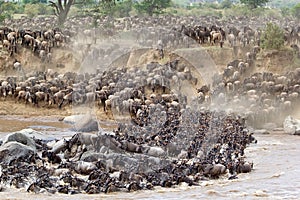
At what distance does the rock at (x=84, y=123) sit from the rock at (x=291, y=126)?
244 inches

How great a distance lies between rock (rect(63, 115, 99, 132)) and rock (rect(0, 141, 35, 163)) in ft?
17.8

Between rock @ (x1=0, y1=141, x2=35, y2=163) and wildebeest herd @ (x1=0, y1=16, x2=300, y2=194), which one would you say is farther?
rock @ (x1=0, y1=141, x2=35, y2=163)

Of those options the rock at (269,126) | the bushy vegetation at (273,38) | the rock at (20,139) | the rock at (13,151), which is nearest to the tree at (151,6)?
the bushy vegetation at (273,38)

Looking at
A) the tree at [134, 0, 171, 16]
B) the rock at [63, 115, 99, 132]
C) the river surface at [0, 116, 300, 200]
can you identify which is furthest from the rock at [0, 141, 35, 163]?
the tree at [134, 0, 171, 16]

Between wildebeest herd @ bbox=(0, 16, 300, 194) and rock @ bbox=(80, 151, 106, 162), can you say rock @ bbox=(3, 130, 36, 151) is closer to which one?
wildebeest herd @ bbox=(0, 16, 300, 194)

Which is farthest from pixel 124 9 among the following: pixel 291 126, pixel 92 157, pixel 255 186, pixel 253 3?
pixel 255 186

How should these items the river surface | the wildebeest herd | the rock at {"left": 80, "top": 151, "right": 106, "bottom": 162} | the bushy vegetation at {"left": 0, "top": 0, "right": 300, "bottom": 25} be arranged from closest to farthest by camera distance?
the river surface
the wildebeest herd
the rock at {"left": 80, "top": 151, "right": 106, "bottom": 162}
the bushy vegetation at {"left": 0, "top": 0, "right": 300, "bottom": 25}

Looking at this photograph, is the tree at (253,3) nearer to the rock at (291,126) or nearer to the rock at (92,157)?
the rock at (291,126)

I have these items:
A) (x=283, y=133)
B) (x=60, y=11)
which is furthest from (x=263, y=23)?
(x=283, y=133)

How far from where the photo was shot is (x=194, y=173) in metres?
14.1

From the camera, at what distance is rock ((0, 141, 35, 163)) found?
14875mm

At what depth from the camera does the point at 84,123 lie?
21.4 meters

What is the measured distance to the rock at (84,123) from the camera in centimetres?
2097

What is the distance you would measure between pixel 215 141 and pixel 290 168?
292cm
